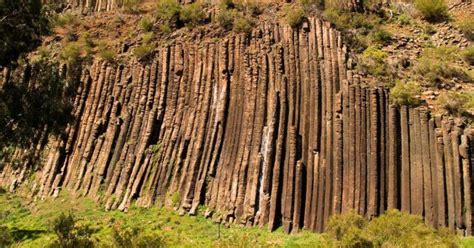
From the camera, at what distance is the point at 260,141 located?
63.6ft

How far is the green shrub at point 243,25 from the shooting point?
2353 cm

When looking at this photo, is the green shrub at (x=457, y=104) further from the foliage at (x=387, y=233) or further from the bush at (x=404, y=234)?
the bush at (x=404, y=234)

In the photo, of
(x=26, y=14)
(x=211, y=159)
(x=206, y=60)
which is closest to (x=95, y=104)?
(x=206, y=60)

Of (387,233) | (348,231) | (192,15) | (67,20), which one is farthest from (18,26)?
(67,20)

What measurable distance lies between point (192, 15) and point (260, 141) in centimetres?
1013

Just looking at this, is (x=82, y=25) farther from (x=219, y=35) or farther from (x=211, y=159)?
(x=211, y=159)

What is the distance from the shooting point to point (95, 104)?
24.5 meters

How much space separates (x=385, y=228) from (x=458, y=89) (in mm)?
9403

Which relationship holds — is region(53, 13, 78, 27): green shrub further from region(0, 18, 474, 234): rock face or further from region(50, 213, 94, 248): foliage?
region(50, 213, 94, 248): foliage

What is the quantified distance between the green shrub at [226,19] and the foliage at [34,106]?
12.5 meters

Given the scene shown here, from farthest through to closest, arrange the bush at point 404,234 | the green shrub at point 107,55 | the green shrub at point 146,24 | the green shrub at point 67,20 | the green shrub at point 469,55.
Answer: the green shrub at point 67,20 < the green shrub at point 146,24 < the green shrub at point 107,55 < the green shrub at point 469,55 < the bush at point 404,234

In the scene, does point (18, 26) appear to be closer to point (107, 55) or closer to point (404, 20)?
point (107, 55)

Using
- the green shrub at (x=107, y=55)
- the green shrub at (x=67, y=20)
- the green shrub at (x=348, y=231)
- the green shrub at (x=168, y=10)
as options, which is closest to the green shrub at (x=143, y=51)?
the green shrub at (x=107, y=55)

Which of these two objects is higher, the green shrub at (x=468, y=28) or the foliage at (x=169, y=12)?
the foliage at (x=169, y=12)
